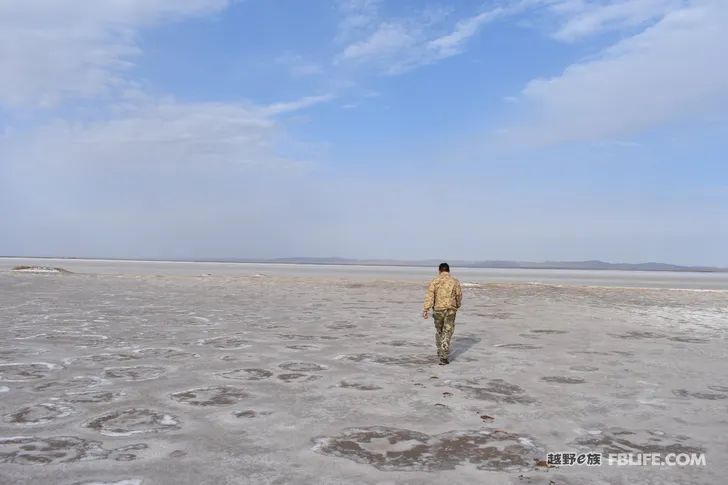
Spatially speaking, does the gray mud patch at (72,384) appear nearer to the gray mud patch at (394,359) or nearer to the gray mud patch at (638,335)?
the gray mud patch at (394,359)

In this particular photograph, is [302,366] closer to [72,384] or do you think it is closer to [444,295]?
[444,295]

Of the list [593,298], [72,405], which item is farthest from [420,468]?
[593,298]

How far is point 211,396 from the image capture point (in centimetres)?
916

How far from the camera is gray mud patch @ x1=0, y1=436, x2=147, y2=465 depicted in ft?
20.4

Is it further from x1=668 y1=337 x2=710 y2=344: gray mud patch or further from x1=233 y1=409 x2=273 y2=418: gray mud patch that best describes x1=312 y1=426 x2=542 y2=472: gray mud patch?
x1=668 y1=337 x2=710 y2=344: gray mud patch

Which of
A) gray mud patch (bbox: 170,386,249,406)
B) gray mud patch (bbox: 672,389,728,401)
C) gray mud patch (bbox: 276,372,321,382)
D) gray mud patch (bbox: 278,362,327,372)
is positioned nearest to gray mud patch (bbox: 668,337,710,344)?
gray mud patch (bbox: 672,389,728,401)

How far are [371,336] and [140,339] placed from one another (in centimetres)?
648

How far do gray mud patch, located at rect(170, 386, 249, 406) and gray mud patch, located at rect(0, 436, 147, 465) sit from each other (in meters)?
2.04

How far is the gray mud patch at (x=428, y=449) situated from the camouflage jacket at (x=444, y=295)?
505 centimetres

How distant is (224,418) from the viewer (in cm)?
792

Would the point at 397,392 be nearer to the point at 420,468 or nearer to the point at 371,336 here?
the point at 420,468

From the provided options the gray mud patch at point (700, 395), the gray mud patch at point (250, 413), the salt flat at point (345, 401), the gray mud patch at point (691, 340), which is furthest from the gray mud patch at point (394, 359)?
the gray mud patch at point (691, 340)

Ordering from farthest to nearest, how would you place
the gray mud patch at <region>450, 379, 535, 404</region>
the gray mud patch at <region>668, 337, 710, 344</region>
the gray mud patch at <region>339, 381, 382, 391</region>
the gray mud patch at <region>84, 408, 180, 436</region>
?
the gray mud patch at <region>668, 337, 710, 344</region>
the gray mud patch at <region>339, 381, 382, 391</region>
the gray mud patch at <region>450, 379, 535, 404</region>
the gray mud patch at <region>84, 408, 180, 436</region>

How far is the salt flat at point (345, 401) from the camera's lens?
615 centimetres
